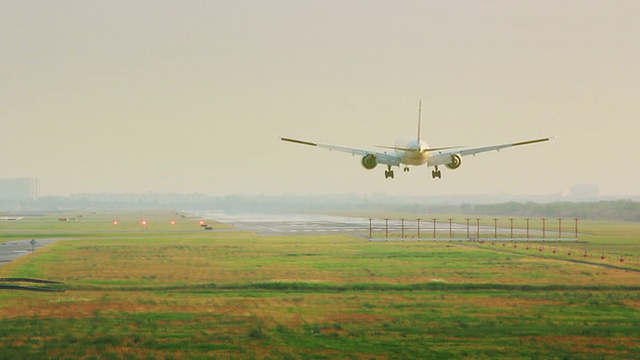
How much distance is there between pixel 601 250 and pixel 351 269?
229ft

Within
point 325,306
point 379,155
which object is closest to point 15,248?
point 325,306

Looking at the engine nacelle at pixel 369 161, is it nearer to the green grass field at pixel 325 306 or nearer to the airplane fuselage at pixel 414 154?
the airplane fuselage at pixel 414 154

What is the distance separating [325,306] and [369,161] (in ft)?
144

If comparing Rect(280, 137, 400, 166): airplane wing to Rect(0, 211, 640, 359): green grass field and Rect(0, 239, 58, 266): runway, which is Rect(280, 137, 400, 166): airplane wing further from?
Rect(0, 239, 58, 266): runway

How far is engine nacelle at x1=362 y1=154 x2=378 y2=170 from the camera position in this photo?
4416 centimetres

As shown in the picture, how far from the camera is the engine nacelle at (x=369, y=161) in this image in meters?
44.2

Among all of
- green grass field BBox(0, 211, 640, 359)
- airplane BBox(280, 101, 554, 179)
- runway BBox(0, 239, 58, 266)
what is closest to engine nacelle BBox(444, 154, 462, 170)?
airplane BBox(280, 101, 554, 179)

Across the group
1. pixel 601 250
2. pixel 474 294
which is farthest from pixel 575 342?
pixel 601 250

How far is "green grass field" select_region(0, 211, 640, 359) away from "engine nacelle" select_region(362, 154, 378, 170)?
2317 centimetres

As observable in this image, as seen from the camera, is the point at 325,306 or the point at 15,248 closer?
the point at 325,306

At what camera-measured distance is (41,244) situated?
568 feet

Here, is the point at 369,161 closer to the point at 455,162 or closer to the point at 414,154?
the point at 414,154

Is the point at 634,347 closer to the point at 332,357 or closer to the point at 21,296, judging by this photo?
the point at 332,357

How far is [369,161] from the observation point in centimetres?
4428
